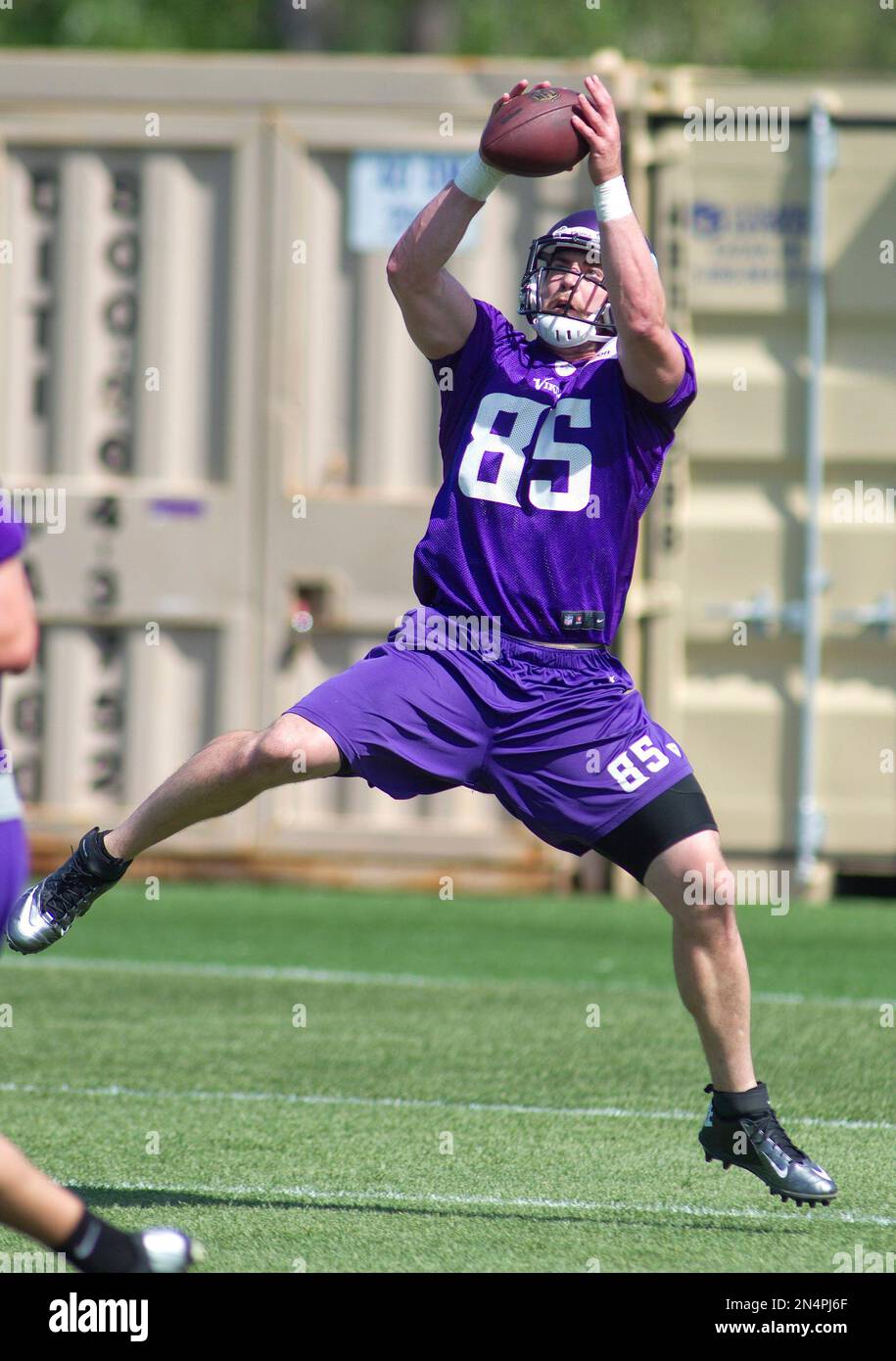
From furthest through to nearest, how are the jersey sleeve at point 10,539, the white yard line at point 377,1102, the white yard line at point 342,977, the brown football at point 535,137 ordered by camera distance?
the white yard line at point 342,977, the white yard line at point 377,1102, the brown football at point 535,137, the jersey sleeve at point 10,539

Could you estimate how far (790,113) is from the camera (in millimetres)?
9820

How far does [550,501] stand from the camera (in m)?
4.94

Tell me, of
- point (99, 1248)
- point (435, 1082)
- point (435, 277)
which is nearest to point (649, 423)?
point (435, 277)

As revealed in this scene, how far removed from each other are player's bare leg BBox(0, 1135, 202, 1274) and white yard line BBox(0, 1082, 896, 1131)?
88.7 inches

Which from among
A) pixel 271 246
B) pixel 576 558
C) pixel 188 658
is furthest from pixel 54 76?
pixel 576 558

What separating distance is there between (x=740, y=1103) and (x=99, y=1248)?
1.73 meters

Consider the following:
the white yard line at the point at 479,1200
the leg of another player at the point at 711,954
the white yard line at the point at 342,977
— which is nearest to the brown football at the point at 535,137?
the leg of another player at the point at 711,954

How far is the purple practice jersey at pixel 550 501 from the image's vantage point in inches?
195

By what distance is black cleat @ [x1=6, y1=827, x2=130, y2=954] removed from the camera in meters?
4.95

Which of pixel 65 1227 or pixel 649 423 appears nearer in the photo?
pixel 65 1227

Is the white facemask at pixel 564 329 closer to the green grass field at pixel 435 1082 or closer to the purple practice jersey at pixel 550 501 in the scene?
the purple practice jersey at pixel 550 501

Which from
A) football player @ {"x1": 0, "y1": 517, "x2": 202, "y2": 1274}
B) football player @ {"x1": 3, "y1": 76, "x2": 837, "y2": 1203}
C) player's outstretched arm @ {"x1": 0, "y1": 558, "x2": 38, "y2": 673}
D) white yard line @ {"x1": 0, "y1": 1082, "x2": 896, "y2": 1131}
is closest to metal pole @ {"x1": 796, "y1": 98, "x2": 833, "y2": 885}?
white yard line @ {"x1": 0, "y1": 1082, "x2": 896, "y2": 1131}

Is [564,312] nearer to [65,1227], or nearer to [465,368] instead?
[465,368]

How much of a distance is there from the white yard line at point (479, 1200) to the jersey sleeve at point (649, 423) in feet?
5.42
